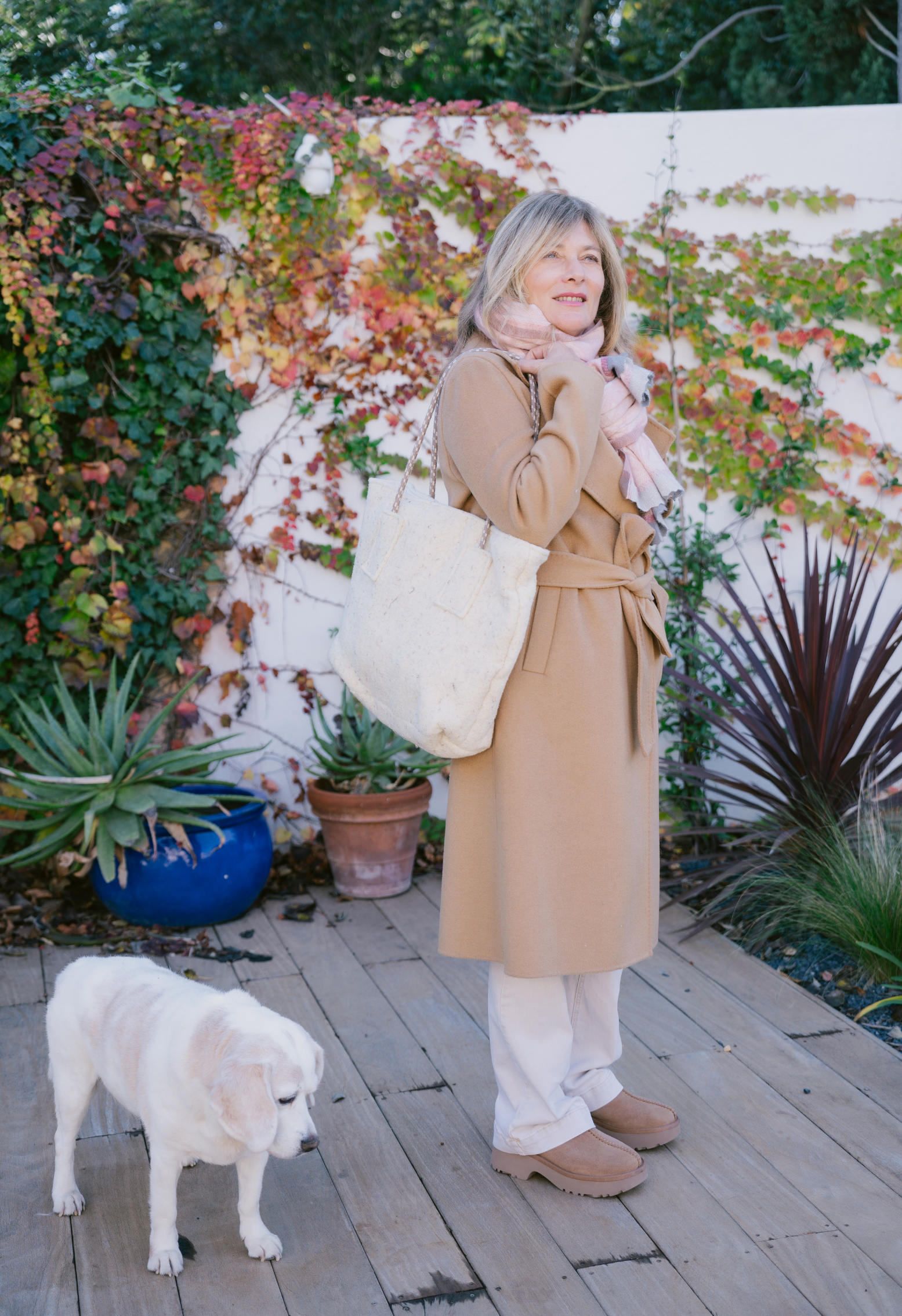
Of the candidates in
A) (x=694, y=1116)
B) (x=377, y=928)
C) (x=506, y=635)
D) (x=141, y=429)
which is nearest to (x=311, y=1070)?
(x=506, y=635)

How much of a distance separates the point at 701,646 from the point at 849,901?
4.13 ft

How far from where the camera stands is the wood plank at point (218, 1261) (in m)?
1.79

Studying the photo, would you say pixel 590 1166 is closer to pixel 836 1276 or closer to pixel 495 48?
pixel 836 1276

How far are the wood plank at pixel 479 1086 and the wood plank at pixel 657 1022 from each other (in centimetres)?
39

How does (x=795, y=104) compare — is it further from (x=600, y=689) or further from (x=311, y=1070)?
(x=311, y=1070)

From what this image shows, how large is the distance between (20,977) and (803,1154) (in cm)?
208

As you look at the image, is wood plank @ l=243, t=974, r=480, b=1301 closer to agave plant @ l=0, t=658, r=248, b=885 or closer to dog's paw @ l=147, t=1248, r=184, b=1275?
dog's paw @ l=147, t=1248, r=184, b=1275

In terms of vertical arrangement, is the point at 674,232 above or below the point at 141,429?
above

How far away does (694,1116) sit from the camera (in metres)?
2.36

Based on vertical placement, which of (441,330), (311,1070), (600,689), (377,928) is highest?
(441,330)

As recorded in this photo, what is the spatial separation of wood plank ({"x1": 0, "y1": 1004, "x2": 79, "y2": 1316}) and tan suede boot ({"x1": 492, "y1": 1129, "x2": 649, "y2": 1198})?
82 centimetres

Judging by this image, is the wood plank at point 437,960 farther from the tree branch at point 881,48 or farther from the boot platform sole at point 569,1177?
the tree branch at point 881,48

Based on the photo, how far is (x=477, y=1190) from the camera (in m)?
2.09

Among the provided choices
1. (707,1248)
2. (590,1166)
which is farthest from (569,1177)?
(707,1248)
